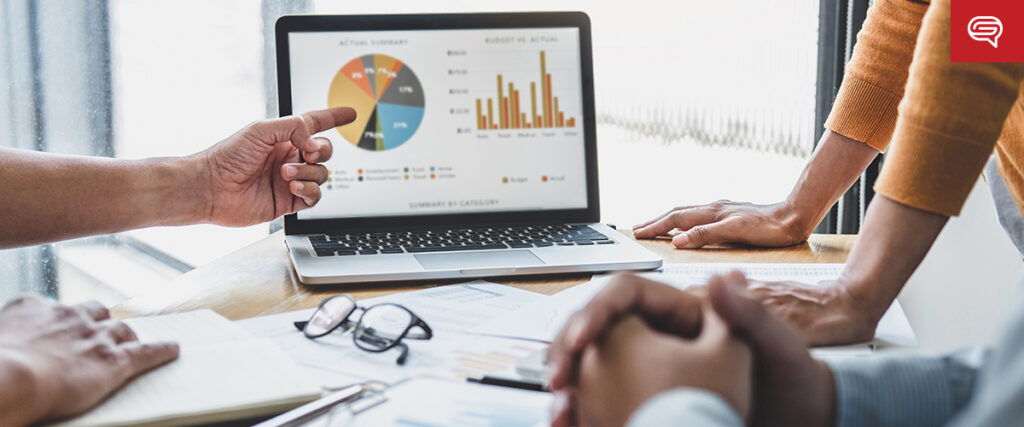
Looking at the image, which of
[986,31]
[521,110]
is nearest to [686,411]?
[986,31]

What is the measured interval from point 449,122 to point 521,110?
4.4 inches

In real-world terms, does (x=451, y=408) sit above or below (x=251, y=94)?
below

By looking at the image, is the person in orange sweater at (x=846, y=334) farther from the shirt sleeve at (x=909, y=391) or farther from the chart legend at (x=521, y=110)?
the chart legend at (x=521, y=110)

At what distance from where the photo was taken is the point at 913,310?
197 centimetres

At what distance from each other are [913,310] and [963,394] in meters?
1.56

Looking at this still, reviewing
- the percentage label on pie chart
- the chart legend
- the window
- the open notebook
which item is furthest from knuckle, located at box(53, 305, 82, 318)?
the window

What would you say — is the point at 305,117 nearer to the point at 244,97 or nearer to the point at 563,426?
the point at 563,426

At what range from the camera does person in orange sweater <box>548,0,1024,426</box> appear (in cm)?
48

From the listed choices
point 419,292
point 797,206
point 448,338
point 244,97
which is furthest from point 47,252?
point 797,206

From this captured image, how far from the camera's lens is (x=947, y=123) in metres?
0.73

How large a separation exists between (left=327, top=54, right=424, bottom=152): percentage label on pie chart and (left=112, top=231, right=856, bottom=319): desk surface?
0.71ft

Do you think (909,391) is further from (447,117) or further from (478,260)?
(447,117)

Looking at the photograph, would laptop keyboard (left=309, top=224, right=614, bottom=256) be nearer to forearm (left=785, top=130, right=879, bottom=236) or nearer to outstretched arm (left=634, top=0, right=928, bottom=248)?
outstretched arm (left=634, top=0, right=928, bottom=248)

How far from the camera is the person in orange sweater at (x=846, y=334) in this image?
0.48 meters
